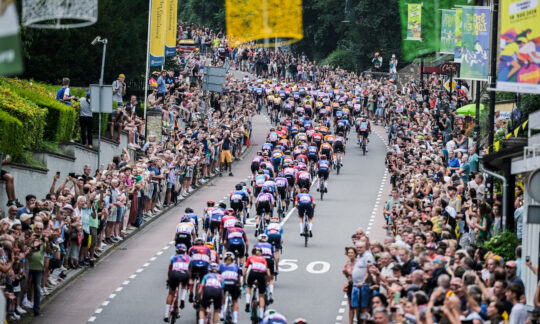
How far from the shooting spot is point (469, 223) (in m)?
23.6

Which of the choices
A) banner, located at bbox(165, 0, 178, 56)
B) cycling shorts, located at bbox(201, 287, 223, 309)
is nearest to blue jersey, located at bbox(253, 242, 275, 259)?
cycling shorts, located at bbox(201, 287, 223, 309)

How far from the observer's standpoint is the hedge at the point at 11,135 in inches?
1104

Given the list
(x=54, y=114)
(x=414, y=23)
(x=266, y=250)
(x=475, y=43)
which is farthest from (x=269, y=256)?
(x=414, y=23)

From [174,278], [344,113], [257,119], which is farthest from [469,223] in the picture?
[257,119]

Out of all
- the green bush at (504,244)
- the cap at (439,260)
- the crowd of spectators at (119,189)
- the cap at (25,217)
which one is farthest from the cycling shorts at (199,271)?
the cap at (439,260)

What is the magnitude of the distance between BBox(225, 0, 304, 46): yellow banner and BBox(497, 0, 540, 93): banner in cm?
6460

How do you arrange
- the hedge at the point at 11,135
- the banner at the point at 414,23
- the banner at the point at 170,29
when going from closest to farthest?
the hedge at the point at 11,135
the banner at the point at 170,29
the banner at the point at 414,23

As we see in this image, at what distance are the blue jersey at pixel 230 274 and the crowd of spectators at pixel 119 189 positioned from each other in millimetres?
3564

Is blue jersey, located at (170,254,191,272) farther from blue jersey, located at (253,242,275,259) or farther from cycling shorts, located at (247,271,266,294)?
blue jersey, located at (253,242,275,259)

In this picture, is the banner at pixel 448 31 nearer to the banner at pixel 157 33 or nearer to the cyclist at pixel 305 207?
the cyclist at pixel 305 207

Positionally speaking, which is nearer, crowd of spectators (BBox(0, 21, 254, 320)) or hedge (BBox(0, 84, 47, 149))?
crowd of spectators (BBox(0, 21, 254, 320))

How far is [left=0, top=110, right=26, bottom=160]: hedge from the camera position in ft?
92.0

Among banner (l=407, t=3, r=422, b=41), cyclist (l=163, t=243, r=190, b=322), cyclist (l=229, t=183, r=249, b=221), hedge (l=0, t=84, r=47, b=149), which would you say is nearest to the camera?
cyclist (l=163, t=243, r=190, b=322)

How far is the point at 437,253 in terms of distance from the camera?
66.0 ft
